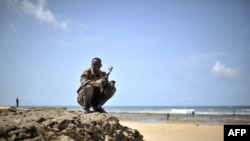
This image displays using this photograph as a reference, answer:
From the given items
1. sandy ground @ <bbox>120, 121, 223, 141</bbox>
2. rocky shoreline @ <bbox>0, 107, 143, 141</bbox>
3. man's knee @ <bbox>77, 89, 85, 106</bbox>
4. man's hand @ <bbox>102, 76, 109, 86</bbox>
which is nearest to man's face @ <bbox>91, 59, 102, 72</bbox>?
man's hand @ <bbox>102, 76, 109, 86</bbox>

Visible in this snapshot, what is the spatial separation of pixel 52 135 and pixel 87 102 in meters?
1.57

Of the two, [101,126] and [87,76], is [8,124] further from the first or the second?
[87,76]

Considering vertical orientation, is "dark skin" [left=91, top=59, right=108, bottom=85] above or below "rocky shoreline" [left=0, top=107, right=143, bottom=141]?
above

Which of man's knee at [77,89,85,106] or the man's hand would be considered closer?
the man's hand

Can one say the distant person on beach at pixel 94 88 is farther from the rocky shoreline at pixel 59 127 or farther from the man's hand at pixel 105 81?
the rocky shoreline at pixel 59 127

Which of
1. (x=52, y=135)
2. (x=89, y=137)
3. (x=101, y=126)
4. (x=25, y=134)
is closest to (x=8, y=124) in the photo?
(x=25, y=134)

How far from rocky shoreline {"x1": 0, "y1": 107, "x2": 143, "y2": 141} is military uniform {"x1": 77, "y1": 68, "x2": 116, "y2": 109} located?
0.53 metres

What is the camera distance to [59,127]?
13.1ft

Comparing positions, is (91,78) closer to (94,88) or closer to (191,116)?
(94,88)

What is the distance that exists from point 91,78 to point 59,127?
5.52ft

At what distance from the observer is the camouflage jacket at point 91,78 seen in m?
5.21

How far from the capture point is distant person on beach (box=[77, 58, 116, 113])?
523 cm

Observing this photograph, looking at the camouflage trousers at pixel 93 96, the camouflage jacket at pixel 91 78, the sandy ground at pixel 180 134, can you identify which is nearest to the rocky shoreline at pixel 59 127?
the camouflage trousers at pixel 93 96

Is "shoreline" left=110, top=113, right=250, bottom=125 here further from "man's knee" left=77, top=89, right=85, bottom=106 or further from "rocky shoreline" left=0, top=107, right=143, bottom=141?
"rocky shoreline" left=0, top=107, right=143, bottom=141
